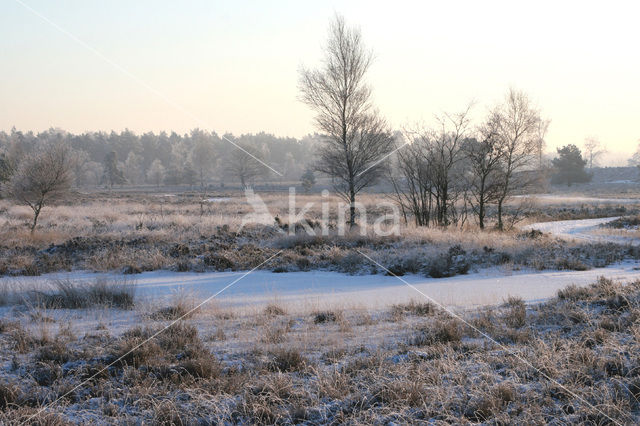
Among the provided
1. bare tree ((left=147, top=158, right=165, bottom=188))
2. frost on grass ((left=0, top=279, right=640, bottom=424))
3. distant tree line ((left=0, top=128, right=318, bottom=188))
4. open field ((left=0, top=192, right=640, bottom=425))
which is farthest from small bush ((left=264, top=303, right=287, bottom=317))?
bare tree ((left=147, top=158, right=165, bottom=188))

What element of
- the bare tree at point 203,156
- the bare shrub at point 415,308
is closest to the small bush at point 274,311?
the bare shrub at point 415,308

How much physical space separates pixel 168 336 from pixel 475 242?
12511 mm

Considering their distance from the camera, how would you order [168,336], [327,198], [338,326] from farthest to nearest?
[327,198]
[338,326]
[168,336]

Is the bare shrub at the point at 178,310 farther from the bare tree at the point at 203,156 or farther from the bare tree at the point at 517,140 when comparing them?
the bare tree at the point at 203,156

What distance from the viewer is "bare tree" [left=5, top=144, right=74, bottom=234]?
2089 cm

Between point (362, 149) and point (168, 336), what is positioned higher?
point (362, 149)

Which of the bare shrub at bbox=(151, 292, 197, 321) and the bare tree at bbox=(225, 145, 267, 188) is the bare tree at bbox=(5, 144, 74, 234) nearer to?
the bare shrub at bbox=(151, 292, 197, 321)

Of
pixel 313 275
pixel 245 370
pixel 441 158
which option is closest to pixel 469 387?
pixel 245 370

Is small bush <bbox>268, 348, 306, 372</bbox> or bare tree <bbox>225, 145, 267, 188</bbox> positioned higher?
bare tree <bbox>225, 145, 267, 188</bbox>

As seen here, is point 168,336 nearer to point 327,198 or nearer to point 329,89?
point 329,89

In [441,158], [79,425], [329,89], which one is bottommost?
[79,425]

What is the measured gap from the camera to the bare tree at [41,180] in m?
20.9

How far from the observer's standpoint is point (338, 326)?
301 inches

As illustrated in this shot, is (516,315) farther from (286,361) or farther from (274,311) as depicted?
(274,311)
